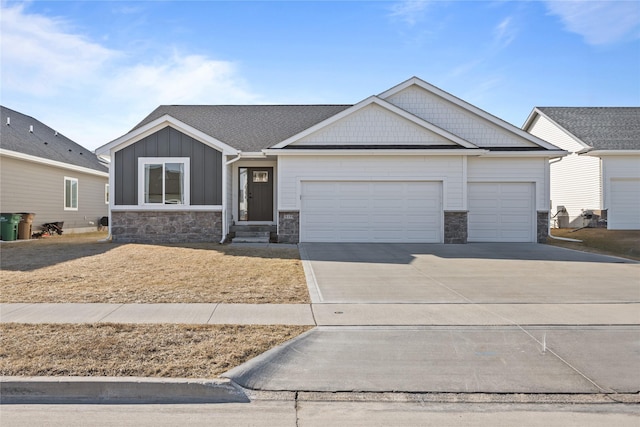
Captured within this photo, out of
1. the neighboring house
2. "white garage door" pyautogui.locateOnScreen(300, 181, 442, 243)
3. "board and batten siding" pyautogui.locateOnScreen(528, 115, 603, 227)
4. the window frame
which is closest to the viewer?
"white garage door" pyautogui.locateOnScreen(300, 181, 442, 243)

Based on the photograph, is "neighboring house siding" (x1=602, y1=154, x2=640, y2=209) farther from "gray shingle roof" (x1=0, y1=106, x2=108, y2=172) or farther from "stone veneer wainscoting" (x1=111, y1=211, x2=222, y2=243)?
"gray shingle roof" (x1=0, y1=106, x2=108, y2=172)

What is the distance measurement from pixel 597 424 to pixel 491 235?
45.4ft

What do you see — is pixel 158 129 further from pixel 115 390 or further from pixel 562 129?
pixel 562 129

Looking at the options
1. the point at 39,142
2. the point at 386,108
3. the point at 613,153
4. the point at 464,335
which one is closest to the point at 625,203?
the point at 613,153

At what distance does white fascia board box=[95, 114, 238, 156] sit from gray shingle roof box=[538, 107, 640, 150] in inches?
689

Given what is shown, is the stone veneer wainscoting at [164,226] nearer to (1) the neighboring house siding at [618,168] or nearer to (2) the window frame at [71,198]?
(2) the window frame at [71,198]

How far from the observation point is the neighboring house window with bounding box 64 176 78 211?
68.2 feet

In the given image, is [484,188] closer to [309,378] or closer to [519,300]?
[519,300]

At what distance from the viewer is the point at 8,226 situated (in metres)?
16.3

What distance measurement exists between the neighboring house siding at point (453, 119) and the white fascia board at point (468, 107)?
0.48ft

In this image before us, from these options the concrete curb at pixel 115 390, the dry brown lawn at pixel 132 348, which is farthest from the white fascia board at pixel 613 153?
the concrete curb at pixel 115 390

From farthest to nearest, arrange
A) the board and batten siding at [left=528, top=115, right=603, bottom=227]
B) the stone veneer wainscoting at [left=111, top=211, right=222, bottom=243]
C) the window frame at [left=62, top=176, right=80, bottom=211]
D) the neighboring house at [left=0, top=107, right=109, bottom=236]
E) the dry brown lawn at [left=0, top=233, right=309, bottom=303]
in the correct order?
the board and batten siding at [left=528, top=115, right=603, bottom=227] < the window frame at [left=62, top=176, right=80, bottom=211] < the neighboring house at [left=0, top=107, right=109, bottom=236] < the stone veneer wainscoting at [left=111, top=211, right=222, bottom=243] < the dry brown lawn at [left=0, top=233, right=309, bottom=303]

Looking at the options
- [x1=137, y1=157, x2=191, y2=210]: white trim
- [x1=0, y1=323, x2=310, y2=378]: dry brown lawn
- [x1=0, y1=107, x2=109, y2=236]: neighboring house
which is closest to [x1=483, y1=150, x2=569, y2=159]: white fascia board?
[x1=137, y1=157, x2=191, y2=210]: white trim

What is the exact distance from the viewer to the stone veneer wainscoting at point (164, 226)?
15695mm
